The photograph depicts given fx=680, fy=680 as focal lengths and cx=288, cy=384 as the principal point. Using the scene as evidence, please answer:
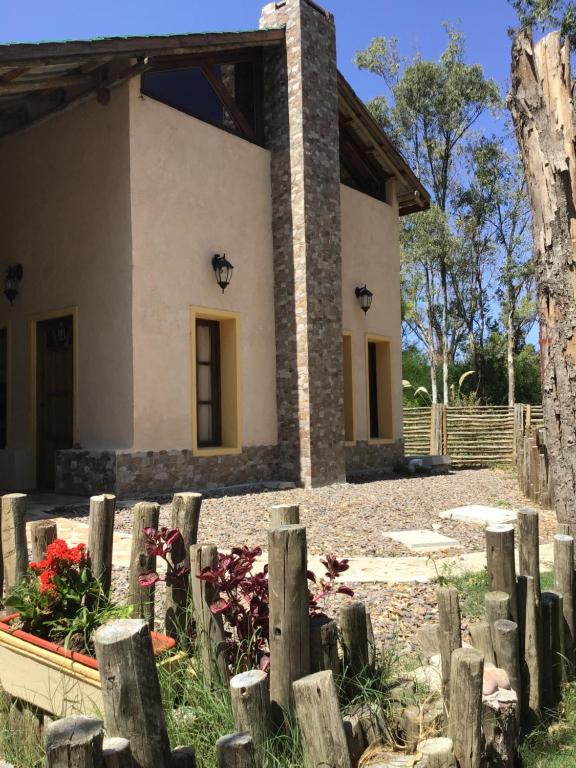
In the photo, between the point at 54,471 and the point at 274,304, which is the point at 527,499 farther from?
the point at 54,471

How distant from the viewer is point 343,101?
11781 mm

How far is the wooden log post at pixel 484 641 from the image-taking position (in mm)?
2438

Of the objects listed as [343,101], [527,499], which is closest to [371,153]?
[343,101]

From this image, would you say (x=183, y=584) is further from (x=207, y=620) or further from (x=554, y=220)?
(x=554, y=220)

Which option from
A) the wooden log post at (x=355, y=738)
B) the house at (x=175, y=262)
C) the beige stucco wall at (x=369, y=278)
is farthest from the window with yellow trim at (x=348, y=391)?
→ the wooden log post at (x=355, y=738)

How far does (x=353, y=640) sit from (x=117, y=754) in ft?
3.54

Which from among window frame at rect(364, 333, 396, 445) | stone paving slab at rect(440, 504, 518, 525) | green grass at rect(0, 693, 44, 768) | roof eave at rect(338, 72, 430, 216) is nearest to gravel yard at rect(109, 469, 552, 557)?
stone paving slab at rect(440, 504, 518, 525)

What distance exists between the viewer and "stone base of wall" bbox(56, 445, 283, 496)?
325 inches

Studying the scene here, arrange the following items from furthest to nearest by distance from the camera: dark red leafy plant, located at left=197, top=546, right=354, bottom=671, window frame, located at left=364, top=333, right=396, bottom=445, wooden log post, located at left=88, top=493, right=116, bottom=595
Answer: window frame, located at left=364, top=333, right=396, bottom=445
wooden log post, located at left=88, top=493, right=116, bottom=595
dark red leafy plant, located at left=197, top=546, right=354, bottom=671

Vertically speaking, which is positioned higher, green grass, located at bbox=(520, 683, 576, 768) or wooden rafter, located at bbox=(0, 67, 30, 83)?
wooden rafter, located at bbox=(0, 67, 30, 83)

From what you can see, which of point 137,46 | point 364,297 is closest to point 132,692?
point 137,46

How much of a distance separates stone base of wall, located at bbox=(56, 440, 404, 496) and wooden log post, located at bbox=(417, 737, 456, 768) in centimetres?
671

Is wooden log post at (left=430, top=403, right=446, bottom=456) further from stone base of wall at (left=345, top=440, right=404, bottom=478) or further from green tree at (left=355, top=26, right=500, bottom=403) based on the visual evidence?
green tree at (left=355, top=26, right=500, bottom=403)

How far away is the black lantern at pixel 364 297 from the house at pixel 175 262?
1490mm
